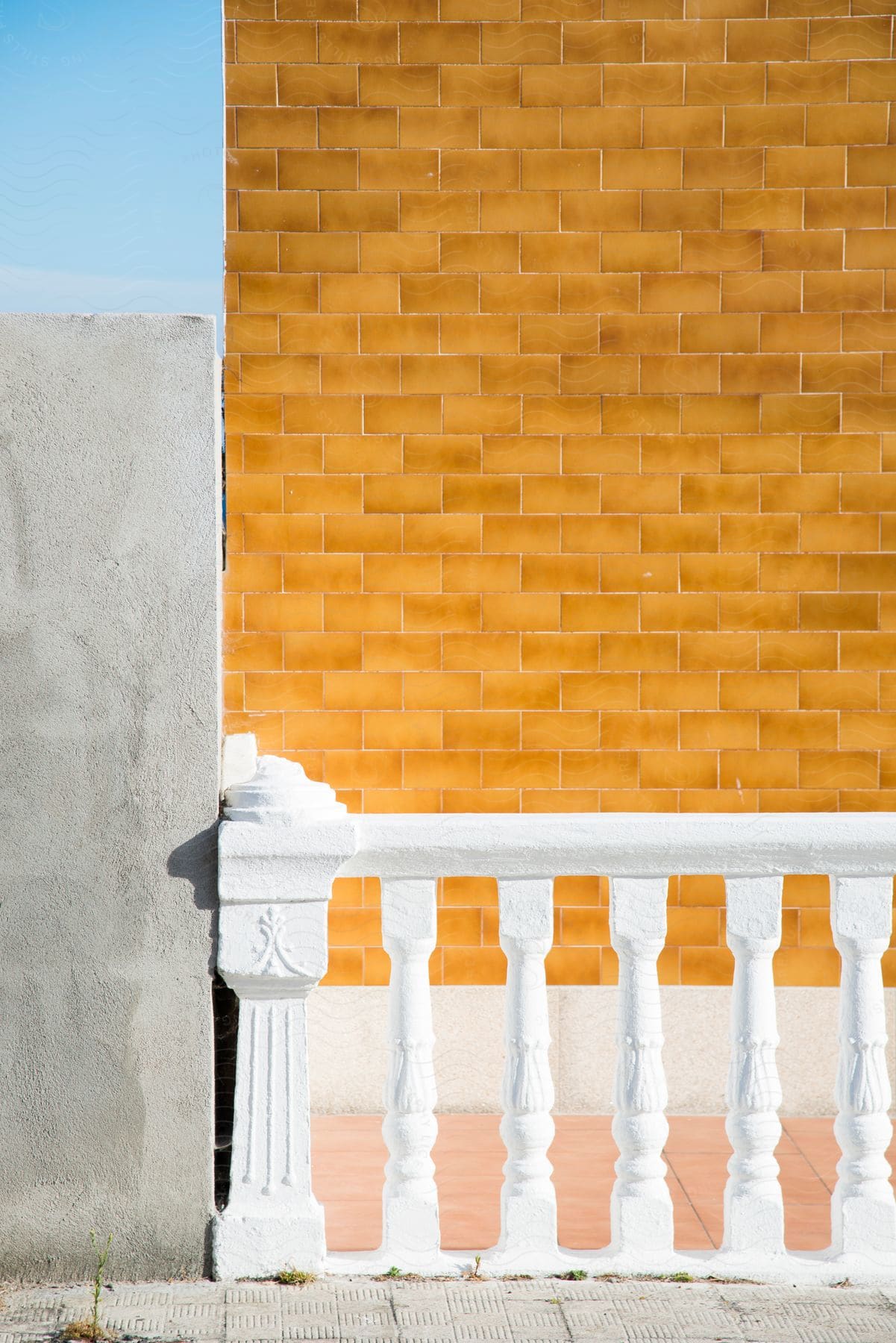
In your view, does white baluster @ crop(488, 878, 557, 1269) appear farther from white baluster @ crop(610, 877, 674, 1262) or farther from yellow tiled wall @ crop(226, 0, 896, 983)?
yellow tiled wall @ crop(226, 0, 896, 983)

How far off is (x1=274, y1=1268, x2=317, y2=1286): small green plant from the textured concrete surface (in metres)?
1.93

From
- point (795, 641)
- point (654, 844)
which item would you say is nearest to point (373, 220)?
point (795, 641)

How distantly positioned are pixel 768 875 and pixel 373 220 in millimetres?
2764

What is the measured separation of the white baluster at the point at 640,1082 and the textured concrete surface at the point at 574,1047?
1.85 metres

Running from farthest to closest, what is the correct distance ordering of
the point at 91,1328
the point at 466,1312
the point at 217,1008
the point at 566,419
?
the point at 566,419, the point at 217,1008, the point at 466,1312, the point at 91,1328

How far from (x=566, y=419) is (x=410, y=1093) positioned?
8.35ft

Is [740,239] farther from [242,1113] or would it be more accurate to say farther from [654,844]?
[242,1113]

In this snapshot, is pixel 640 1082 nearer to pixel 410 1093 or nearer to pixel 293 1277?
pixel 410 1093

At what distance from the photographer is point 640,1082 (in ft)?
8.23

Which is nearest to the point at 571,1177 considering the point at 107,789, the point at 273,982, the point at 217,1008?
the point at 217,1008

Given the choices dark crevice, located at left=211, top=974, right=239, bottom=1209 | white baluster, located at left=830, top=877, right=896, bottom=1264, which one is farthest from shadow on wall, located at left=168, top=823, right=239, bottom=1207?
white baluster, located at left=830, top=877, right=896, bottom=1264

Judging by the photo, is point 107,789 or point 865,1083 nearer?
point 107,789

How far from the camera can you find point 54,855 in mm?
2385

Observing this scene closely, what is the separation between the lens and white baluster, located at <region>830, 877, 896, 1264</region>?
253 cm
